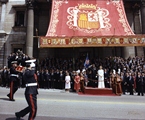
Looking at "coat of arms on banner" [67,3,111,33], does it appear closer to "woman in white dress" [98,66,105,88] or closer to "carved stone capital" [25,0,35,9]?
"carved stone capital" [25,0,35,9]

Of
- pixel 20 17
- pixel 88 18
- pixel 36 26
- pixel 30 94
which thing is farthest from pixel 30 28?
pixel 30 94

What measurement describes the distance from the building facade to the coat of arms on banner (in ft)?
14.2

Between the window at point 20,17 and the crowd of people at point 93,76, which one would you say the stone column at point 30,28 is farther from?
the crowd of people at point 93,76

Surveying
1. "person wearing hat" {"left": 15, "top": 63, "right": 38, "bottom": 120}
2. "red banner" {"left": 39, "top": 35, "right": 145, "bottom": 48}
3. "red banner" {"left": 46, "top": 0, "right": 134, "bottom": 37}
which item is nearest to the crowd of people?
"red banner" {"left": 39, "top": 35, "right": 145, "bottom": 48}

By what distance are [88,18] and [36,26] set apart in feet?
26.8

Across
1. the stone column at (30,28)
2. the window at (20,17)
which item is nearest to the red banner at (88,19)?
the stone column at (30,28)

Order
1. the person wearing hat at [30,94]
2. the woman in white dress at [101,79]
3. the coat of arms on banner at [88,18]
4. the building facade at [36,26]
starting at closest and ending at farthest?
1. the person wearing hat at [30,94]
2. the woman in white dress at [101,79]
3. the coat of arms on banner at [88,18]
4. the building facade at [36,26]

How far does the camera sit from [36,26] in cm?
2331

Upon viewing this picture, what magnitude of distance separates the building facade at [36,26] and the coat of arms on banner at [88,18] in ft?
14.2

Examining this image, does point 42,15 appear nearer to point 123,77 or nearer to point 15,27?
point 15,27

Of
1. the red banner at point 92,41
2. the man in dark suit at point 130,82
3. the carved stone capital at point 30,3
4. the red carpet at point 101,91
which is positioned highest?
the carved stone capital at point 30,3

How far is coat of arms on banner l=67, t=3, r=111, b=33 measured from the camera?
18.1 metres

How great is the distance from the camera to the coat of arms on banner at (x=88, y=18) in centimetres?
1806

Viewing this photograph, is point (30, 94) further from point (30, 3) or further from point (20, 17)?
point (20, 17)
